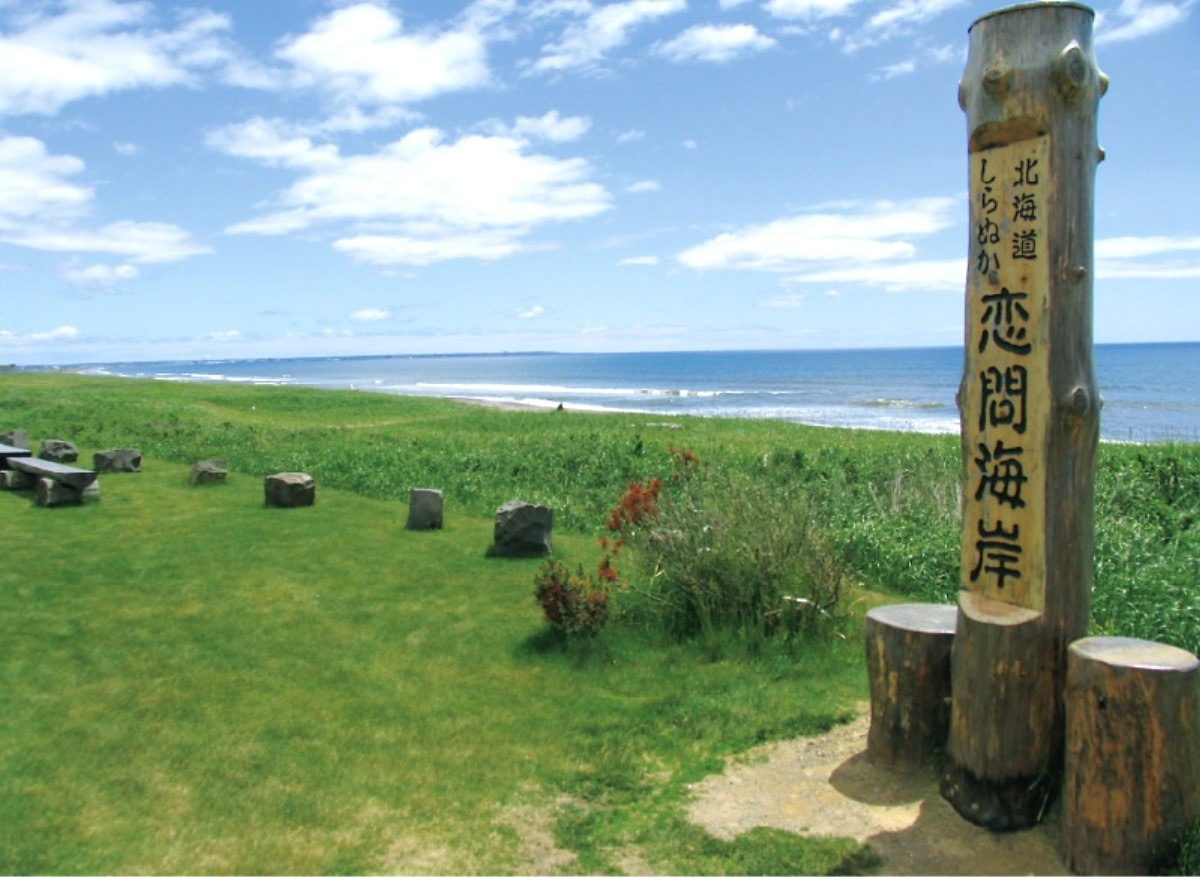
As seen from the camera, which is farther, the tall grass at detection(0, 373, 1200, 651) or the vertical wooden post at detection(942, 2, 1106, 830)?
the tall grass at detection(0, 373, 1200, 651)

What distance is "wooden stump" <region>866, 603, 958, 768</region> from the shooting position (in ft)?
17.6

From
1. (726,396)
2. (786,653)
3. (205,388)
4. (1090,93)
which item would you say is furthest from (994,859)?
(726,396)

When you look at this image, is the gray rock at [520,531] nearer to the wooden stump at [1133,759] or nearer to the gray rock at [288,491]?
the gray rock at [288,491]

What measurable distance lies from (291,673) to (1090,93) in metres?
6.35

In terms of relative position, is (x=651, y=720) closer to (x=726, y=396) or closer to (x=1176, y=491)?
(x=1176, y=491)

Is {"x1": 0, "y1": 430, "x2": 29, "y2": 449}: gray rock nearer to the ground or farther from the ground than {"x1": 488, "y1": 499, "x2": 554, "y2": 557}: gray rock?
farther from the ground

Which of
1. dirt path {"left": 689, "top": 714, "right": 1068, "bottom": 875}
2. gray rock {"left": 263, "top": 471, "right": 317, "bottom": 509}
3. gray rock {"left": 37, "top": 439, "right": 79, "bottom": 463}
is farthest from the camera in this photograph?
gray rock {"left": 37, "top": 439, "right": 79, "bottom": 463}

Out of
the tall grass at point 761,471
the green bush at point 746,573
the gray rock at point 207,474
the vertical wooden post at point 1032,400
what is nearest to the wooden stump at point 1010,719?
the vertical wooden post at point 1032,400

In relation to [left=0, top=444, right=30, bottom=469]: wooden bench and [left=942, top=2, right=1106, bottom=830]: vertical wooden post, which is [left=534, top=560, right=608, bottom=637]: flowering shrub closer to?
[left=942, top=2, right=1106, bottom=830]: vertical wooden post

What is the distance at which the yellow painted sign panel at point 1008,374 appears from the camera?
4.72 m

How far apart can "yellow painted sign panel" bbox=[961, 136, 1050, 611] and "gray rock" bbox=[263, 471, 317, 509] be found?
10.6 meters

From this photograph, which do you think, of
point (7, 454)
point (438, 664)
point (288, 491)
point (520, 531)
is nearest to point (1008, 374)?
point (438, 664)

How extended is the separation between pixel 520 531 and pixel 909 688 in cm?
612

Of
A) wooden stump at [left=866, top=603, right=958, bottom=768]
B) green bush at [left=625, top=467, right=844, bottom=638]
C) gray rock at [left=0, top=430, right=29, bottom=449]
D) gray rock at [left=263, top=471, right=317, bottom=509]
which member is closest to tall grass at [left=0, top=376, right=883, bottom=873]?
green bush at [left=625, top=467, right=844, bottom=638]
